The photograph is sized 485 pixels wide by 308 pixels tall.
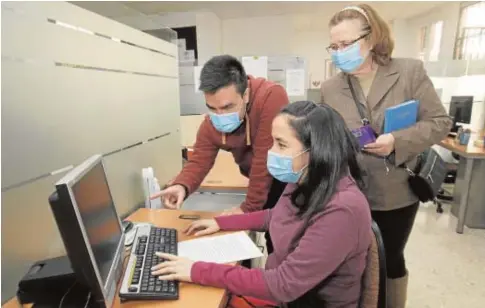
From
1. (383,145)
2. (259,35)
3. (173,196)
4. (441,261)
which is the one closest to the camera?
(383,145)

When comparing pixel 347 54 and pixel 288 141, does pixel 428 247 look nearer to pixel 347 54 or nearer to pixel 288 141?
pixel 347 54

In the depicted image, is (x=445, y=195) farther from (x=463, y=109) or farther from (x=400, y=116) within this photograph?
(x=400, y=116)

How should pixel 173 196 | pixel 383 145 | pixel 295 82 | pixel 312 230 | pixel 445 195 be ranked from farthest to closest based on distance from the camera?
pixel 295 82
pixel 445 195
pixel 173 196
pixel 383 145
pixel 312 230

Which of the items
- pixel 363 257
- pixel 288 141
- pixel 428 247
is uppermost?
pixel 288 141

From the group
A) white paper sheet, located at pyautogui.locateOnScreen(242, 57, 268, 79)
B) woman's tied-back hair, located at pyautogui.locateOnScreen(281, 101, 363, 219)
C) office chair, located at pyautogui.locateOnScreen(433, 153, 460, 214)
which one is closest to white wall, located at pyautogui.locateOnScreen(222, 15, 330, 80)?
white paper sheet, located at pyautogui.locateOnScreen(242, 57, 268, 79)

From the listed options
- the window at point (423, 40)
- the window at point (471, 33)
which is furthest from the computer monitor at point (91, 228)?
the window at point (423, 40)

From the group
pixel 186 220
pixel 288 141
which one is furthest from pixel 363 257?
pixel 186 220

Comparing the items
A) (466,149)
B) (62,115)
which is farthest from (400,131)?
(466,149)

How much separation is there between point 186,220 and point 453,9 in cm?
582

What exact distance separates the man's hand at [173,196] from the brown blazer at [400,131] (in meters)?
0.81

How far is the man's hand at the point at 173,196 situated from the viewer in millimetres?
1539

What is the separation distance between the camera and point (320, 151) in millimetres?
935

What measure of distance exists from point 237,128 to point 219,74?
0.98 ft

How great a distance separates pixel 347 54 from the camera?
1324mm
